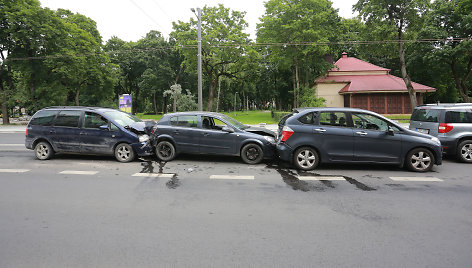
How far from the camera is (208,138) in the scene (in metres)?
8.23

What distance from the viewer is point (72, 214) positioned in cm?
418


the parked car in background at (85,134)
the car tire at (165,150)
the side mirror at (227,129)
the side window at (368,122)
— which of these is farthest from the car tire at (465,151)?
the parked car in background at (85,134)

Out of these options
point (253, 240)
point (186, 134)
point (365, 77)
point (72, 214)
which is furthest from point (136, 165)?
Result: point (365, 77)

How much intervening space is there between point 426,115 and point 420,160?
9.40 ft

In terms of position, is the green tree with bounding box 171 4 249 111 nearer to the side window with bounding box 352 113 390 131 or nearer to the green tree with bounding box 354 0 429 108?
the green tree with bounding box 354 0 429 108

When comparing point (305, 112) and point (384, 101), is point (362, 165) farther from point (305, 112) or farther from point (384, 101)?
point (384, 101)

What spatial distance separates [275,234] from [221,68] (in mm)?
34604

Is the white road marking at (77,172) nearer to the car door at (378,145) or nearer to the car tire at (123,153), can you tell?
the car tire at (123,153)

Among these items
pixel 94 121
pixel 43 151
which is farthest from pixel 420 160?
pixel 43 151

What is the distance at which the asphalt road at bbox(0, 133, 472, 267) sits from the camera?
9.85ft

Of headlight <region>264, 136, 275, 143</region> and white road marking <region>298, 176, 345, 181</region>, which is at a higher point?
headlight <region>264, 136, 275, 143</region>

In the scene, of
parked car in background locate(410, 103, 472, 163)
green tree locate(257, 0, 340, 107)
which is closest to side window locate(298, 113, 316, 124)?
parked car in background locate(410, 103, 472, 163)

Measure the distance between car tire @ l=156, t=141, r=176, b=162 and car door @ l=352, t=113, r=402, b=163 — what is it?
520 centimetres

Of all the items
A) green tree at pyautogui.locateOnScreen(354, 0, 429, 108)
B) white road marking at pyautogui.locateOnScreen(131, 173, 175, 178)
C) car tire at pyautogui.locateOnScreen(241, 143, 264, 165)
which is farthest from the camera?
green tree at pyautogui.locateOnScreen(354, 0, 429, 108)
